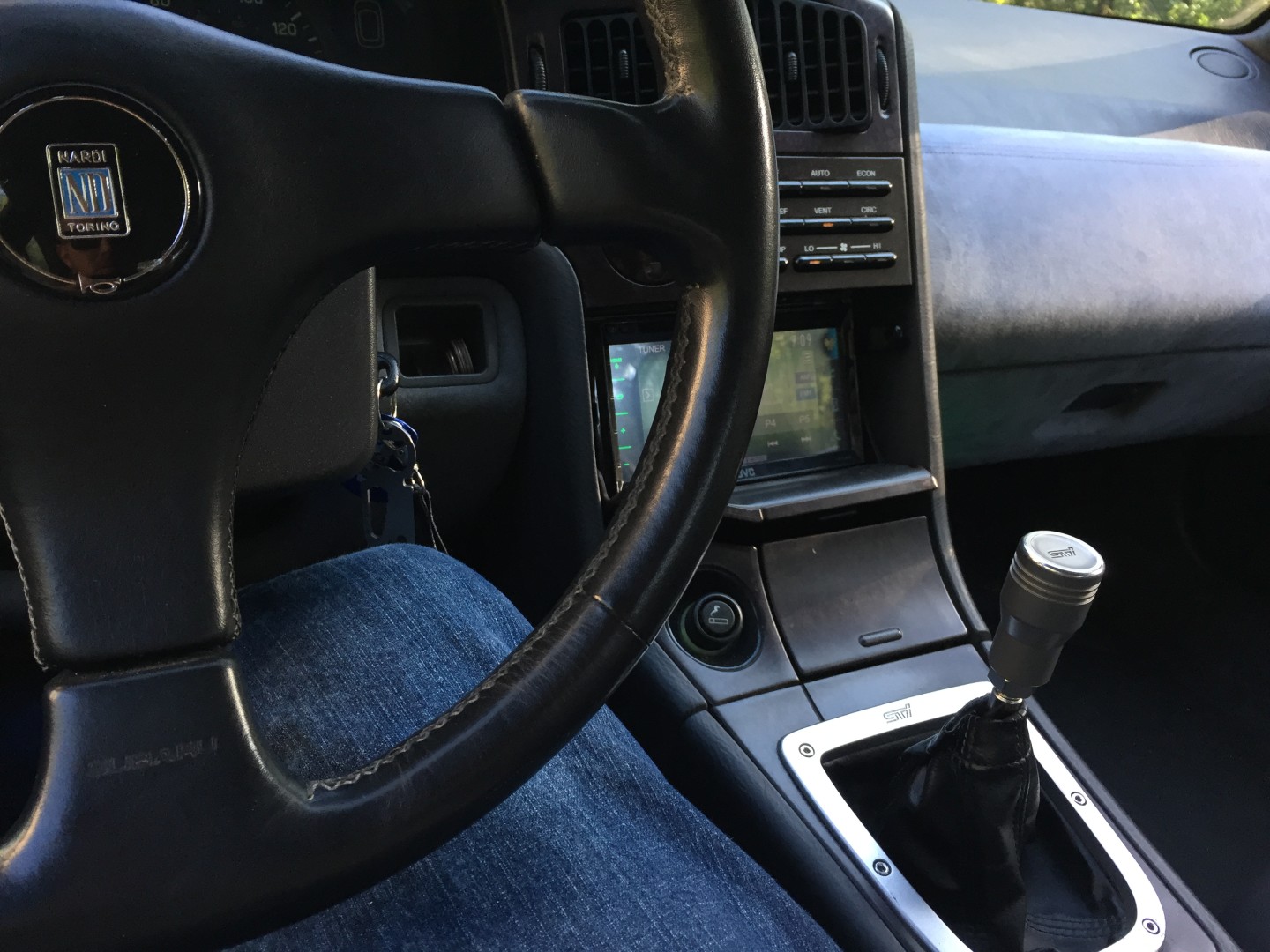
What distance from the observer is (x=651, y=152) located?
491 millimetres

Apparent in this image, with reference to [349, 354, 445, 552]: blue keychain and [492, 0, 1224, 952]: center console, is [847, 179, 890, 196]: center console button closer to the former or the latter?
[492, 0, 1224, 952]: center console

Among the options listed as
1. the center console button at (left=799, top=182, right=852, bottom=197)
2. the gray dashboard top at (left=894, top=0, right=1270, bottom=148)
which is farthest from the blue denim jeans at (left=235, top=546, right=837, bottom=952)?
the gray dashboard top at (left=894, top=0, right=1270, bottom=148)

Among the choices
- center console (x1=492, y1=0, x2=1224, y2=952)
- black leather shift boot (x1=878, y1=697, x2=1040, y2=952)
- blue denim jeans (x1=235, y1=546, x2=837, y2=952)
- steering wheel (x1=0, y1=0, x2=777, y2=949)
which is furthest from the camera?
center console (x1=492, y1=0, x2=1224, y2=952)

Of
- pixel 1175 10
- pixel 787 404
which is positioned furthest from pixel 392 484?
pixel 1175 10

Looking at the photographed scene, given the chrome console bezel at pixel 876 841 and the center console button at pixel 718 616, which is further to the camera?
the center console button at pixel 718 616

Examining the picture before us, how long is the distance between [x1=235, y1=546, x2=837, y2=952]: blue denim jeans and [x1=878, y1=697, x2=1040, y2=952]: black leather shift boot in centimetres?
17

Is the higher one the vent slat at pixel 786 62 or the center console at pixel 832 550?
the vent slat at pixel 786 62

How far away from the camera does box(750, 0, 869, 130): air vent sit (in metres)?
1.00

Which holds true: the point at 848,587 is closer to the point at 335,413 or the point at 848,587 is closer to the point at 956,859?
the point at 956,859

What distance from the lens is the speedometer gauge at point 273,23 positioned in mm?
823

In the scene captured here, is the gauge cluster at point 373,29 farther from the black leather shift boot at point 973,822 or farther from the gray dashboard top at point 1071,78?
the gray dashboard top at point 1071,78

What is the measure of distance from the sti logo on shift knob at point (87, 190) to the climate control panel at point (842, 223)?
70cm

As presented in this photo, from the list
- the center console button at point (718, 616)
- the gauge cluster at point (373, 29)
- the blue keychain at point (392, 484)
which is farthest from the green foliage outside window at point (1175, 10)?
the blue keychain at point (392, 484)

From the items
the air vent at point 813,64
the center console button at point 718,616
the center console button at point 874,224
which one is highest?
the air vent at point 813,64
